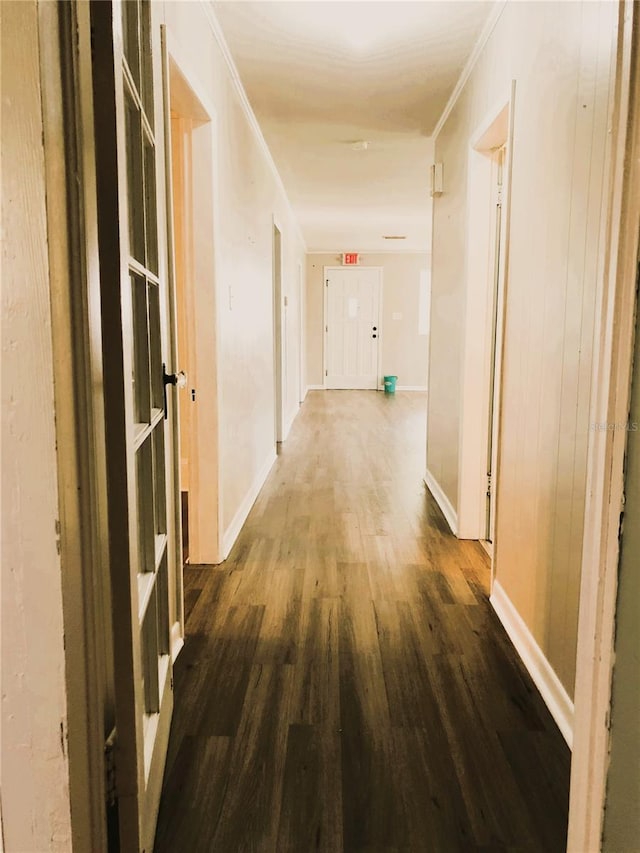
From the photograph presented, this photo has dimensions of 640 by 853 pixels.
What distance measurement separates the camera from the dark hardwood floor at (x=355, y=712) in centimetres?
146

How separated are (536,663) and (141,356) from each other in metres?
1.58

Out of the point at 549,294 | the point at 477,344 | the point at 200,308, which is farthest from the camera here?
the point at 477,344

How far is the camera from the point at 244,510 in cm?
382

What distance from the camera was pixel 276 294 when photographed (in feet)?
19.8

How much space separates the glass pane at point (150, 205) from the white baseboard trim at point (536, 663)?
5.36 ft

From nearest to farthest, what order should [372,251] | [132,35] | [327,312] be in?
1. [132,35]
2. [372,251]
3. [327,312]

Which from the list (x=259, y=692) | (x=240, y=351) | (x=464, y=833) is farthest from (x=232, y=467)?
(x=464, y=833)

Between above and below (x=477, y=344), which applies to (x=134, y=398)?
below

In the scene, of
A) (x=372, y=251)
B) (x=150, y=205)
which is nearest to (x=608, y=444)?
(x=150, y=205)

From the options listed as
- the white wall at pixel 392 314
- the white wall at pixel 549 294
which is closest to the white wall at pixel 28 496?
the white wall at pixel 549 294

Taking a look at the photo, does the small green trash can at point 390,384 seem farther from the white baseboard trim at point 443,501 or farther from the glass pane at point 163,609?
the glass pane at point 163,609

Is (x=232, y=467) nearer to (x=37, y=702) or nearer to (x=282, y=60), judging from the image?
(x=282, y=60)

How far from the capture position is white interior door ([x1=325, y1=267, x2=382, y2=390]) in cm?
1125

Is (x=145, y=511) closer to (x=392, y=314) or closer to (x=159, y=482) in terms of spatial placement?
(x=159, y=482)
